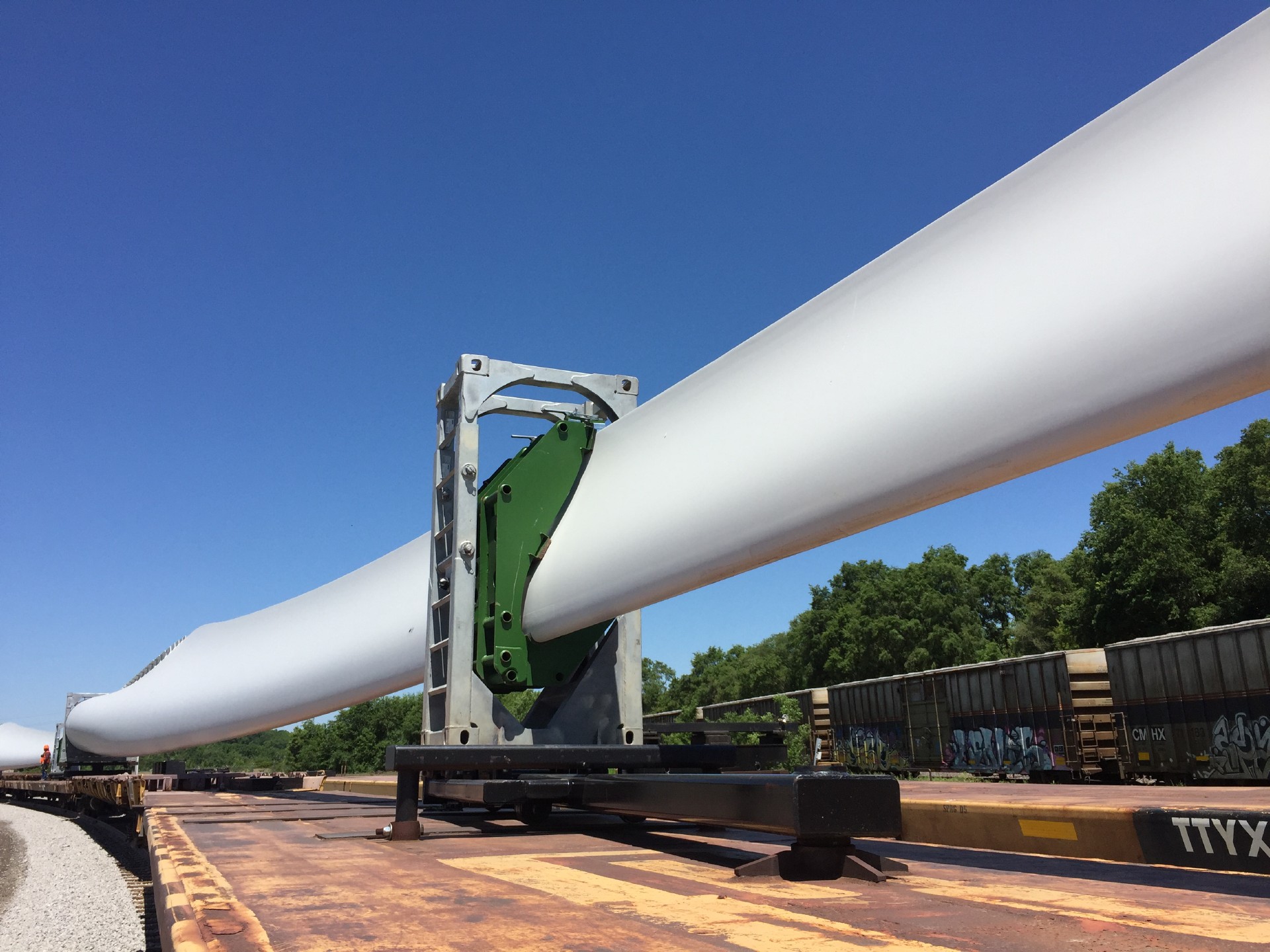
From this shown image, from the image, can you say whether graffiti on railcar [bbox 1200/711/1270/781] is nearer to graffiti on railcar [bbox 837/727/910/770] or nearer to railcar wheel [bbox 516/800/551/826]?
graffiti on railcar [bbox 837/727/910/770]

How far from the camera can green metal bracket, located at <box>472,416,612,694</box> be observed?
5.12 metres

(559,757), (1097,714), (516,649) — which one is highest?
(516,649)

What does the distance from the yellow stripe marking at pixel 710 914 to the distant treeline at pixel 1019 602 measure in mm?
13948

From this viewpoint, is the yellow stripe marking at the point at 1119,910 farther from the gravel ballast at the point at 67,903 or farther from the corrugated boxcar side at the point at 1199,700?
the corrugated boxcar side at the point at 1199,700

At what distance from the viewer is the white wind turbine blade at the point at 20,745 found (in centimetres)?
3341

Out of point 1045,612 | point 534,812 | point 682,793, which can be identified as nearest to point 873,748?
point 534,812

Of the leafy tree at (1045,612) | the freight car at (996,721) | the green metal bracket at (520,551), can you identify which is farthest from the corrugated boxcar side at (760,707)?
the leafy tree at (1045,612)

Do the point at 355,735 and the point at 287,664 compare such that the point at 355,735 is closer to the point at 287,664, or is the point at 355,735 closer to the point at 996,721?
the point at 996,721

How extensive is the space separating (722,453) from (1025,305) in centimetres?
141

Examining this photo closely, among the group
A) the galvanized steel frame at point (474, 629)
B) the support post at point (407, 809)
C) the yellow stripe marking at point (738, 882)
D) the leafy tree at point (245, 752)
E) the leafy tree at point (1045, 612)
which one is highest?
the leafy tree at point (1045, 612)

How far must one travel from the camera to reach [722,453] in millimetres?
3936

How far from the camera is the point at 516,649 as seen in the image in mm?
5133

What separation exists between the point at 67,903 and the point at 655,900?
1089cm

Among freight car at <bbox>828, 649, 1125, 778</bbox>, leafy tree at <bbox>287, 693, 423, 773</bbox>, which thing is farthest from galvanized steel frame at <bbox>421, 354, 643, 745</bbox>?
leafy tree at <bbox>287, 693, 423, 773</bbox>
